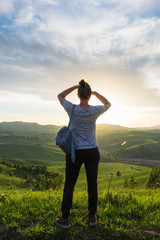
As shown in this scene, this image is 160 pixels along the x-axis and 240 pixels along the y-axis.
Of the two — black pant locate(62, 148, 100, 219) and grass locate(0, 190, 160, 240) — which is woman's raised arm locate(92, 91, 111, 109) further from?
grass locate(0, 190, 160, 240)

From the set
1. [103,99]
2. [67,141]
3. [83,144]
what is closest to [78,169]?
[83,144]

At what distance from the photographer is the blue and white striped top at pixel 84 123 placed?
4285mm

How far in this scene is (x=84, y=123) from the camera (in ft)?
14.3

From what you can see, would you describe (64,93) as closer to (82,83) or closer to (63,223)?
(82,83)

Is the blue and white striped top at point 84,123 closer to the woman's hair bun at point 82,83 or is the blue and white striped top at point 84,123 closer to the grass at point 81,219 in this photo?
the woman's hair bun at point 82,83

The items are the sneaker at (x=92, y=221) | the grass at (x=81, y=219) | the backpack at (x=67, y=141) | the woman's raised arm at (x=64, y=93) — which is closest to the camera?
the grass at (x=81, y=219)

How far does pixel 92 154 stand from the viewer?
4.30 meters

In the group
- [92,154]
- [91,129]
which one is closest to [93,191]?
[92,154]

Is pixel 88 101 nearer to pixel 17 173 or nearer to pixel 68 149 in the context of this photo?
pixel 68 149

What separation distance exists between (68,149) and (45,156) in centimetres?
17200

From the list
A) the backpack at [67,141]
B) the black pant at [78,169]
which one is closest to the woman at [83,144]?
the black pant at [78,169]

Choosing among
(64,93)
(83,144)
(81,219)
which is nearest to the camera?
(83,144)

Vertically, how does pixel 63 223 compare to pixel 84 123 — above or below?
below

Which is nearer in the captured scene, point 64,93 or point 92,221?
point 92,221
